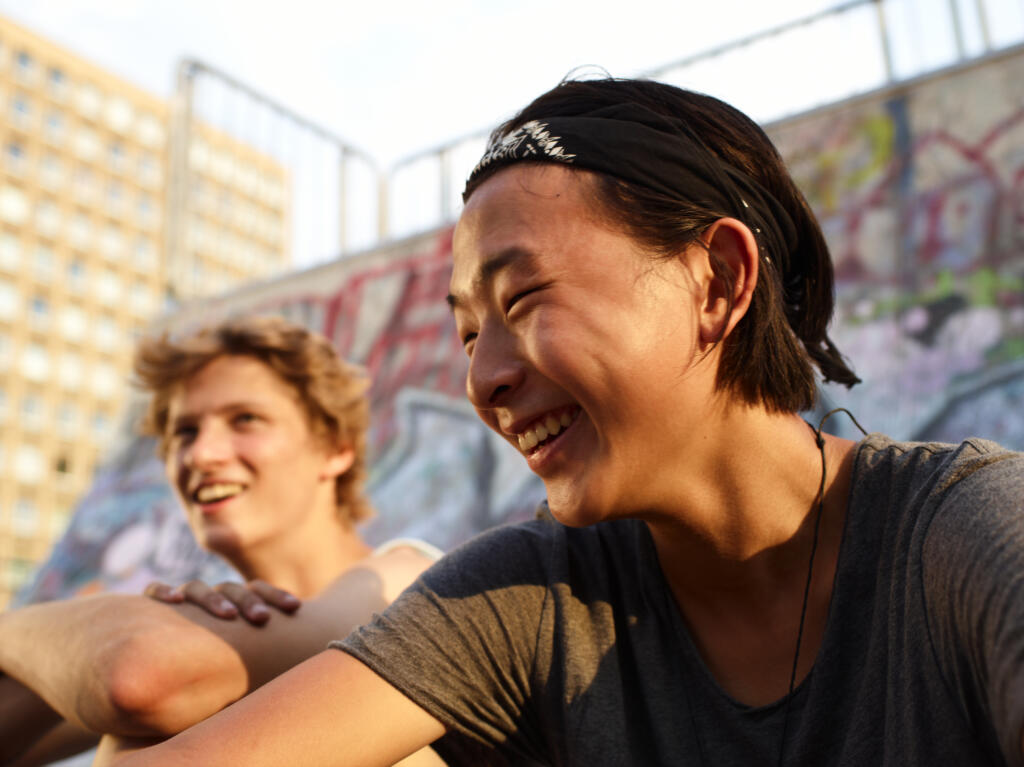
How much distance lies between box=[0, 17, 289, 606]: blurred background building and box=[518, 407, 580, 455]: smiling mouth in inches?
2134

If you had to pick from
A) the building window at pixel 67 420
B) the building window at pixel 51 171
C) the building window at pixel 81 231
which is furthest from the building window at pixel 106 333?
the building window at pixel 51 171

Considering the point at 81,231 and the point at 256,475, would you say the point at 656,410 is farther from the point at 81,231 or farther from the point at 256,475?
the point at 81,231

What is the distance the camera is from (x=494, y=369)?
159cm

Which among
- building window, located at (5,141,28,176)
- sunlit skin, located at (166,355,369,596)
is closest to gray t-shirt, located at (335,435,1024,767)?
sunlit skin, located at (166,355,369,596)

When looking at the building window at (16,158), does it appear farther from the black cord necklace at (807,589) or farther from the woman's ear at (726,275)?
the black cord necklace at (807,589)

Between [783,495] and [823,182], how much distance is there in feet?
16.0

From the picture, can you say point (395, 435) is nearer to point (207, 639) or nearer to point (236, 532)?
point (236, 532)

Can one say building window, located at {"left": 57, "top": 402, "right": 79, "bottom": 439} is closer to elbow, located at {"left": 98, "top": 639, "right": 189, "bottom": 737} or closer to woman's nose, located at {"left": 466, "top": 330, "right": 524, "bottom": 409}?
elbow, located at {"left": 98, "top": 639, "right": 189, "bottom": 737}

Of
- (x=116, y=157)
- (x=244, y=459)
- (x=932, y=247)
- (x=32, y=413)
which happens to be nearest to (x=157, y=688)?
(x=244, y=459)

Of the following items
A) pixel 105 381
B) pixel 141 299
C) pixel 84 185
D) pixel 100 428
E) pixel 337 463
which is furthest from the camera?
pixel 141 299

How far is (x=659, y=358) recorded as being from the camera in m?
1.55

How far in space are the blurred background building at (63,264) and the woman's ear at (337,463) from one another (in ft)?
171

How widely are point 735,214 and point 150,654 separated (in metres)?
1.54

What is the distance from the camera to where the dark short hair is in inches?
63.0
